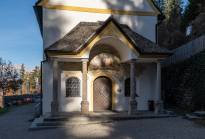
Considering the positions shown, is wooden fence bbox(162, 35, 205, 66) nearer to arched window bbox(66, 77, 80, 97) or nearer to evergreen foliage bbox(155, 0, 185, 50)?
evergreen foliage bbox(155, 0, 185, 50)

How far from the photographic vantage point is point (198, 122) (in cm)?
818

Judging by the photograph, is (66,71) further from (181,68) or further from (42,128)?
(181,68)

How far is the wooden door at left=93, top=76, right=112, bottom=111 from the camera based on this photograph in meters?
11.7

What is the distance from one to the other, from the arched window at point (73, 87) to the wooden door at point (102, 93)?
1.13 m

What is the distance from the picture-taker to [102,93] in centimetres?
1178

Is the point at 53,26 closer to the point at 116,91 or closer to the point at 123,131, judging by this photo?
the point at 116,91

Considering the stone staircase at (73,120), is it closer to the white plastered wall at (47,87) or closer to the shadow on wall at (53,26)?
the white plastered wall at (47,87)

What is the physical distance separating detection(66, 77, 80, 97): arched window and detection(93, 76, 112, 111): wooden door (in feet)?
3.72

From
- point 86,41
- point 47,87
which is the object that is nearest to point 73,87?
point 47,87

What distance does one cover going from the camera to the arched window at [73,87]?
1124 cm

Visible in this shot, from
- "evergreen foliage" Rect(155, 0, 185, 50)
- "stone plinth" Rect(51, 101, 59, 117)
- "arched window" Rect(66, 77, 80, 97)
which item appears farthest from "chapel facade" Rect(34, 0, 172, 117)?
"evergreen foliage" Rect(155, 0, 185, 50)

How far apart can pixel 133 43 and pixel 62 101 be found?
219 inches

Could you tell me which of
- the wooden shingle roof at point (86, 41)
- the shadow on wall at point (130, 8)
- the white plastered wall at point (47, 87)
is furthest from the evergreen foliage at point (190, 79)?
the white plastered wall at point (47, 87)

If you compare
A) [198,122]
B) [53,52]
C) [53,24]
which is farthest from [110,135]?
[53,24]
